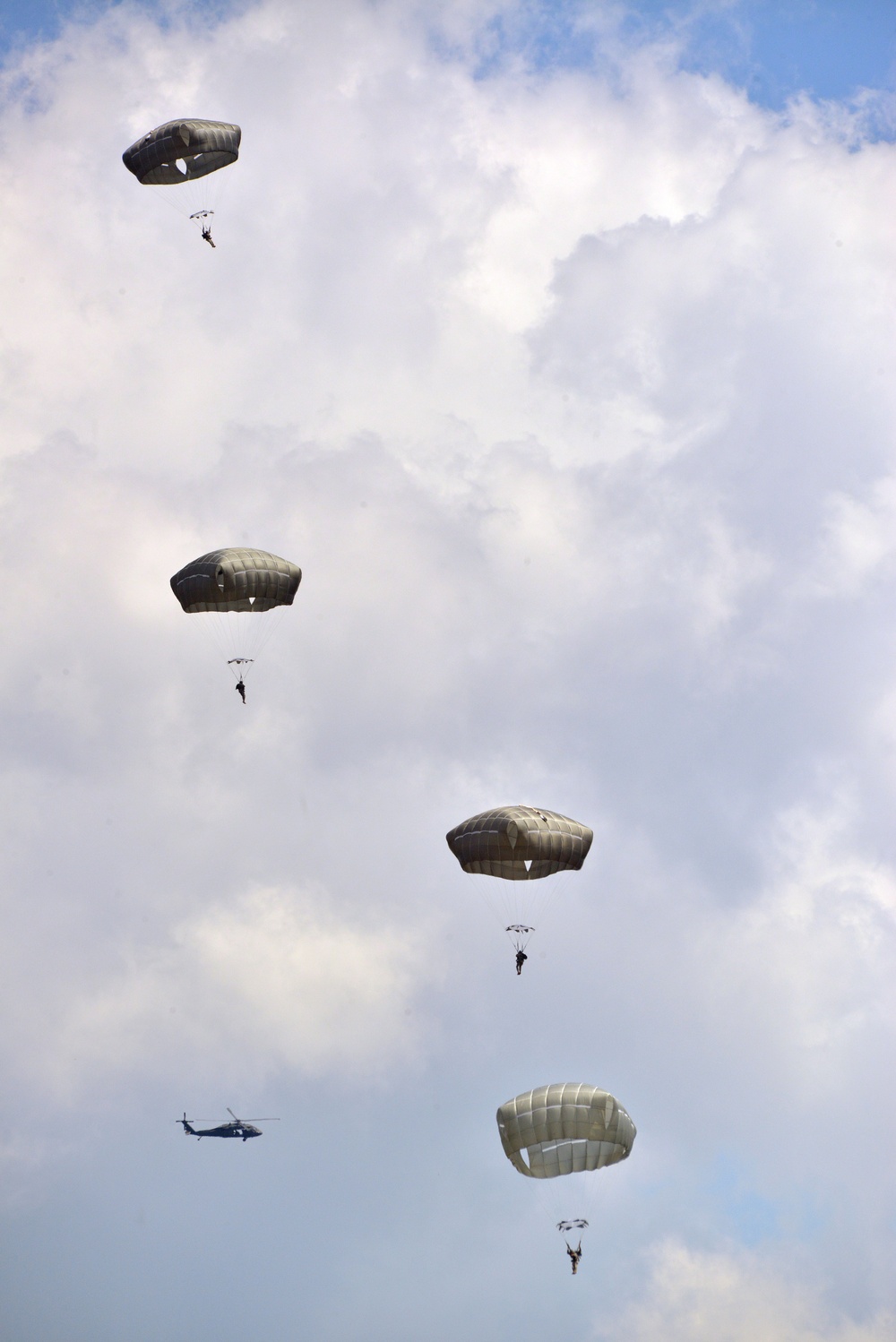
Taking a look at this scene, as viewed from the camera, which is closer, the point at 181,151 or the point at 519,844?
the point at 519,844

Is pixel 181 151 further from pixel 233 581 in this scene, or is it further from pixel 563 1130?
pixel 563 1130

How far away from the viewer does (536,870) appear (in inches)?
3059

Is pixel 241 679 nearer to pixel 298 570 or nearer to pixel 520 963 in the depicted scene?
pixel 298 570

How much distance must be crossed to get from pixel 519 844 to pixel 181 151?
4372 cm

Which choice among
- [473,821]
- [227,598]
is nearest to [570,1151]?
[473,821]

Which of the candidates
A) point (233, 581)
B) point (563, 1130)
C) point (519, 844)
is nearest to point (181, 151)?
point (233, 581)

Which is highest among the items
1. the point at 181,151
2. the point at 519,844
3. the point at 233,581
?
the point at 181,151

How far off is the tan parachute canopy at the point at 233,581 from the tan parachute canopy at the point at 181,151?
75.2ft

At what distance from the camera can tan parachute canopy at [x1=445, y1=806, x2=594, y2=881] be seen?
75688 mm

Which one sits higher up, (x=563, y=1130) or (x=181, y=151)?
(x=181, y=151)

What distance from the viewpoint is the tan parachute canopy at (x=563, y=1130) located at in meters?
72.9

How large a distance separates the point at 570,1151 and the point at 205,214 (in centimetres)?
6210

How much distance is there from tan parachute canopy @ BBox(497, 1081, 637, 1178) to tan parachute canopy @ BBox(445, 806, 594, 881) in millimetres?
9806

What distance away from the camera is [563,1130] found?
72.9 meters
